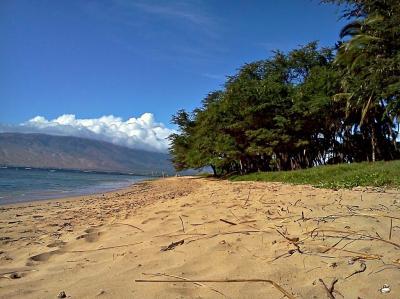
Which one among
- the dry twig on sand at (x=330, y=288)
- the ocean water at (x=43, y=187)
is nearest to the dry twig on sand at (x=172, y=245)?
the dry twig on sand at (x=330, y=288)

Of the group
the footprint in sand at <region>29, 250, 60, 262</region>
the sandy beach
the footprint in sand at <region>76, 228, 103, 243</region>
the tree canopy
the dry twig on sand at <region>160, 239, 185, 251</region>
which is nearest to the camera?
the sandy beach

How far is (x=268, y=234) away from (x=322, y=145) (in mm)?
35167

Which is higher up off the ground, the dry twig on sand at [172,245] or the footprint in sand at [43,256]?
the dry twig on sand at [172,245]

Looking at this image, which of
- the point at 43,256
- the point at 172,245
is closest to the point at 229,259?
the point at 172,245

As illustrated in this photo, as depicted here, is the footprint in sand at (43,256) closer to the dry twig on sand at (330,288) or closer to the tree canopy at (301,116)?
the dry twig on sand at (330,288)

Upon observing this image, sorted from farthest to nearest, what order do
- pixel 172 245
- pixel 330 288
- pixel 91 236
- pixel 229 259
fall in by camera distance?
1. pixel 91 236
2. pixel 172 245
3. pixel 229 259
4. pixel 330 288

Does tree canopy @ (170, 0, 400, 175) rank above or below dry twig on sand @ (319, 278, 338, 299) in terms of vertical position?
above

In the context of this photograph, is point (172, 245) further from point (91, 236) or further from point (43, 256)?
point (91, 236)

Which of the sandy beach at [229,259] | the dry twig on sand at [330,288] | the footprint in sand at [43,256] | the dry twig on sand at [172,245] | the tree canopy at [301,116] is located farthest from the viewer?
the tree canopy at [301,116]

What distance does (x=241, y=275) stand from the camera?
3.43m

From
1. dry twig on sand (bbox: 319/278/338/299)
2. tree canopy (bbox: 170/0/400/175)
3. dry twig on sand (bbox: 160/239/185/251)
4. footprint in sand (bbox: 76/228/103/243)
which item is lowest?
dry twig on sand (bbox: 319/278/338/299)

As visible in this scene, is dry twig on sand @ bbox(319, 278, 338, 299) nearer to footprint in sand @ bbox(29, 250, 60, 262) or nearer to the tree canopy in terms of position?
footprint in sand @ bbox(29, 250, 60, 262)

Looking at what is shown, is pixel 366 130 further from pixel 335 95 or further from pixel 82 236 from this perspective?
pixel 82 236

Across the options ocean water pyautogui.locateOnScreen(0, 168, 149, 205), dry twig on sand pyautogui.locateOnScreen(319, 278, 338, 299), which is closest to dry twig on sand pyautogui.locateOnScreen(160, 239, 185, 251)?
dry twig on sand pyautogui.locateOnScreen(319, 278, 338, 299)
